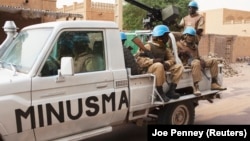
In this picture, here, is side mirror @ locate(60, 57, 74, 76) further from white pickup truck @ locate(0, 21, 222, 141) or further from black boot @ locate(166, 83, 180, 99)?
black boot @ locate(166, 83, 180, 99)

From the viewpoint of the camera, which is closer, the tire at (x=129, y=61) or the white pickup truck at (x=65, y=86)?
the white pickup truck at (x=65, y=86)

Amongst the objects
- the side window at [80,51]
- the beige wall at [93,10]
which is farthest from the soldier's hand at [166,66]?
the beige wall at [93,10]

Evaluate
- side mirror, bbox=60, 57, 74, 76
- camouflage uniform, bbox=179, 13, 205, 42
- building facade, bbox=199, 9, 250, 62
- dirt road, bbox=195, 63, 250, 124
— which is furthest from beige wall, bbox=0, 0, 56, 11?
side mirror, bbox=60, 57, 74, 76

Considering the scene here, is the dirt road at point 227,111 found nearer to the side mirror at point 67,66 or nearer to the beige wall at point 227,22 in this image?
the side mirror at point 67,66

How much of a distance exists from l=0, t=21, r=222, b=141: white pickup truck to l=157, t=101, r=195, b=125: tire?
0.44 m

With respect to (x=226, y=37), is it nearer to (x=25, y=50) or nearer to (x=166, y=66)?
(x=166, y=66)

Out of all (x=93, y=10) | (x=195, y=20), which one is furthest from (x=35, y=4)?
(x=195, y=20)

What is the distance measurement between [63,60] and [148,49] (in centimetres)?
201

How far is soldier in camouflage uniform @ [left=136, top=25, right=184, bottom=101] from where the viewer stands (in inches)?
183

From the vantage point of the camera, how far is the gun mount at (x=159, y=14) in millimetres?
6832

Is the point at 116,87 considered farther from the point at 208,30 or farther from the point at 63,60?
the point at 208,30

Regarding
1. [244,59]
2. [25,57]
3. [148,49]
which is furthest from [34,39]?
[244,59]

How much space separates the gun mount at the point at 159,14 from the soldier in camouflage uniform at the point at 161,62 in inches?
75.0

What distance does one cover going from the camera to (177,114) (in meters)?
5.30
